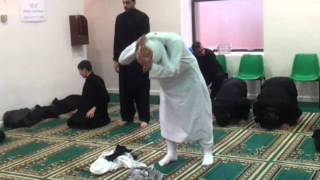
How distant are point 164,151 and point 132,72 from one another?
117 centimetres

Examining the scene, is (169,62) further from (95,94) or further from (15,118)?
(15,118)

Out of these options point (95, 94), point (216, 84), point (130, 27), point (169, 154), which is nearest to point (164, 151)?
point (169, 154)

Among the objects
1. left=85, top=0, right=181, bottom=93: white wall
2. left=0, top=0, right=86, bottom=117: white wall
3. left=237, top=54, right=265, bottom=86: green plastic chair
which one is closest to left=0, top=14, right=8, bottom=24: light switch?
left=0, top=0, right=86, bottom=117: white wall

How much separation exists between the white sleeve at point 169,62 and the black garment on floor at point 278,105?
168 centimetres

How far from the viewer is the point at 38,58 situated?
19.5 ft

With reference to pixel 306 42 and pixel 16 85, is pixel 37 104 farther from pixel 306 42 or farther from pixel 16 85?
pixel 306 42

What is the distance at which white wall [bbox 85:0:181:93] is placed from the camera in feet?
→ 21.6

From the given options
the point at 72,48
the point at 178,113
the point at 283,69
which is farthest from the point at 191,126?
the point at 72,48

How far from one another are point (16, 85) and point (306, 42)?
12.1 ft

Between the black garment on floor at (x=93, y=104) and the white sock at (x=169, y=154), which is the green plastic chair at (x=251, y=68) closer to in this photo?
the black garment on floor at (x=93, y=104)

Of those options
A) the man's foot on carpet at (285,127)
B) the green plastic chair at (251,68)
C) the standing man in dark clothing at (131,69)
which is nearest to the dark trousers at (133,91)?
the standing man in dark clothing at (131,69)

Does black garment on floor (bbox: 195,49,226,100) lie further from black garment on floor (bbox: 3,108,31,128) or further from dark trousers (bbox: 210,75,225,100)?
black garment on floor (bbox: 3,108,31,128)

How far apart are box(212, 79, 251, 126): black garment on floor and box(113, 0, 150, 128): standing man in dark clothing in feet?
2.57

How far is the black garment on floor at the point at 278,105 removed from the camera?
453cm
